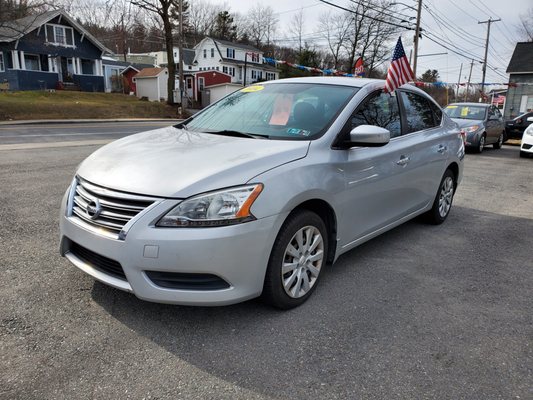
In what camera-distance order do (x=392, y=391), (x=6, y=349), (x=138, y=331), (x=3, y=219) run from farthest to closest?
(x=3, y=219) → (x=138, y=331) → (x=6, y=349) → (x=392, y=391)

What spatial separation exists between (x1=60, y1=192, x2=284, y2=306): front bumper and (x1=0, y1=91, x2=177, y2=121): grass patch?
24.5 metres

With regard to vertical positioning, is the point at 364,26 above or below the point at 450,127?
above

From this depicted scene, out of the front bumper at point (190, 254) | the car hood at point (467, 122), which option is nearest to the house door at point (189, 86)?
the car hood at point (467, 122)

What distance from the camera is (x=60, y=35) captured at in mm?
38156

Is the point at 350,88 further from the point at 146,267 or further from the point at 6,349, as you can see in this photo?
the point at 6,349

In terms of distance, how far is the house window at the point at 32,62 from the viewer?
121ft

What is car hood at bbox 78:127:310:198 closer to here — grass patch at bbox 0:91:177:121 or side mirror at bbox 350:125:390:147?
side mirror at bbox 350:125:390:147

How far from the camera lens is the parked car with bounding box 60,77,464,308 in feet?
8.52

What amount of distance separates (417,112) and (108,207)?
140 inches

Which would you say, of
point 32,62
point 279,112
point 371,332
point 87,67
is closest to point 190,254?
point 371,332

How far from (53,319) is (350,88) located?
3.02 meters

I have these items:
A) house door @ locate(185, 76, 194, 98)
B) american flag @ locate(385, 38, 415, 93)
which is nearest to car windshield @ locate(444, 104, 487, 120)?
american flag @ locate(385, 38, 415, 93)

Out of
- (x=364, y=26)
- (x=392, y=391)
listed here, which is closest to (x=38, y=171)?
(x=392, y=391)

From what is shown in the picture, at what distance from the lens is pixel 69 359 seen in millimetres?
2520
